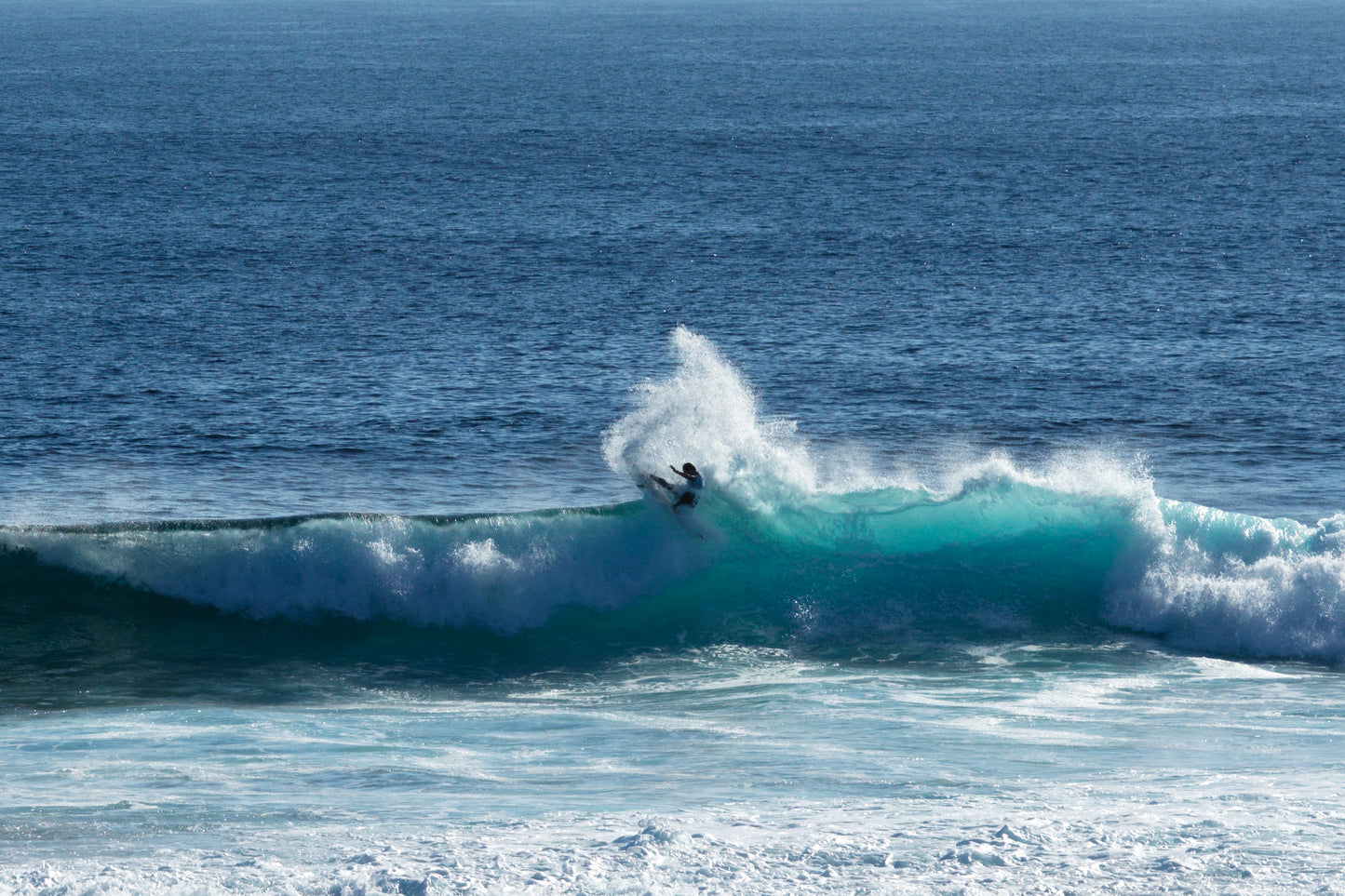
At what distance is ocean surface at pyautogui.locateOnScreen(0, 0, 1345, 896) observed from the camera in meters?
13.4

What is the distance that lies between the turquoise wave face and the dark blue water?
20.3 feet

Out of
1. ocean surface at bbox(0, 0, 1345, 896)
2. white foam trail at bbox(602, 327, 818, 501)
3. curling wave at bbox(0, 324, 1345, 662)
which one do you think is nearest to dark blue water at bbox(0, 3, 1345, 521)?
ocean surface at bbox(0, 0, 1345, 896)

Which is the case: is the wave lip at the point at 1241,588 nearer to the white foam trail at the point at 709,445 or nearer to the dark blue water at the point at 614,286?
the white foam trail at the point at 709,445

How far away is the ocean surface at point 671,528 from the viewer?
526 inches

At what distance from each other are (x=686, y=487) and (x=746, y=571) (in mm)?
1566

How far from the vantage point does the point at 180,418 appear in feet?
114

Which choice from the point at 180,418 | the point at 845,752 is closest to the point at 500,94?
the point at 180,418

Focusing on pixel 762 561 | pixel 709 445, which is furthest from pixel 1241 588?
pixel 709 445

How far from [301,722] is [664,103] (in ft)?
298

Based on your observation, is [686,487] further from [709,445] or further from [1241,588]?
[1241,588]

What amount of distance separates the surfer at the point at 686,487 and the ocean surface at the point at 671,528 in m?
0.24

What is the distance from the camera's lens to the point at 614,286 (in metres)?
48.4

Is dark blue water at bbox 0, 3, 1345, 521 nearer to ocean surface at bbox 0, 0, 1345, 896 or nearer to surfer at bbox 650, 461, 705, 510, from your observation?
ocean surface at bbox 0, 0, 1345, 896

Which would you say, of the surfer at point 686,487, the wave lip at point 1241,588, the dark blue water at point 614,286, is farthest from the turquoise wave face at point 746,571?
the dark blue water at point 614,286
